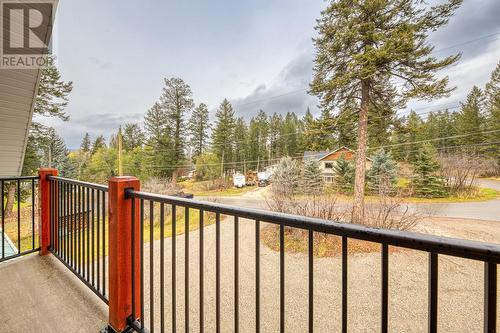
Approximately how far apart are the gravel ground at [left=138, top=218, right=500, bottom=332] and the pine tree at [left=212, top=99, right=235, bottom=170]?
2366 cm

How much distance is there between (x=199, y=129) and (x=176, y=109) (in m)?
4.51

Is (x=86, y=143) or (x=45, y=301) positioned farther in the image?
(x=86, y=143)

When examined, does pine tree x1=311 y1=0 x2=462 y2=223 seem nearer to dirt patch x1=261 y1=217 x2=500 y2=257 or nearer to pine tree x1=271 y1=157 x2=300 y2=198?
dirt patch x1=261 y1=217 x2=500 y2=257

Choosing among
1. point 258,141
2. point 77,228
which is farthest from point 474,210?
point 258,141

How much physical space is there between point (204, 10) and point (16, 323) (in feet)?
28.6

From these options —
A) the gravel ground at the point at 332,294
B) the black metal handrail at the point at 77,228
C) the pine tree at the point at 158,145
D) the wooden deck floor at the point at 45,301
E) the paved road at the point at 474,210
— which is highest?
the pine tree at the point at 158,145

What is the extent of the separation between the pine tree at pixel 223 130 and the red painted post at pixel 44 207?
84.4 feet

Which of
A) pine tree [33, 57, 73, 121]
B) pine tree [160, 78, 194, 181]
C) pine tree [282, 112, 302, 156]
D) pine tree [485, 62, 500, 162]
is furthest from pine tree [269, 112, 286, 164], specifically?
pine tree [33, 57, 73, 121]

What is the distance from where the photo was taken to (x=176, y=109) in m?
22.6

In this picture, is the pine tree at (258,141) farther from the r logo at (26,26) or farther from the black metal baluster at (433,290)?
the black metal baluster at (433,290)

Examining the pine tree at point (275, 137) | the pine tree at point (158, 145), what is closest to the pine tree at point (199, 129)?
the pine tree at point (158, 145)

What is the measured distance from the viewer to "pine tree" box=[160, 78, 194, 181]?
22312 millimetres

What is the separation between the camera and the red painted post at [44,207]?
8.37ft

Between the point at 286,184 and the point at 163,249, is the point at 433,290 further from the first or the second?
the point at 286,184
